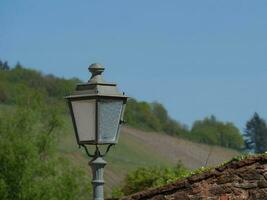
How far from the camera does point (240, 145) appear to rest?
459 ft

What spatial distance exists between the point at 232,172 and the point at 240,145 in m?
131

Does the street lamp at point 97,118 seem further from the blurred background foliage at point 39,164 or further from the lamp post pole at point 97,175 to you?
the blurred background foliage at point 39,164

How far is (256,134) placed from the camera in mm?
136375

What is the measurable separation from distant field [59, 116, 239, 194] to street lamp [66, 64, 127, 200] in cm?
7674

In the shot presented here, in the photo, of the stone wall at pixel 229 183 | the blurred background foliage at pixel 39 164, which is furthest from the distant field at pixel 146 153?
the stone wall at pixel 229 183

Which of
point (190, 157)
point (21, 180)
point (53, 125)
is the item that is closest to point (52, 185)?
point (21, 180)

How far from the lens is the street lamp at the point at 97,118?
849cm

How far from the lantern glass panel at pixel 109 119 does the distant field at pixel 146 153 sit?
76.8 metres

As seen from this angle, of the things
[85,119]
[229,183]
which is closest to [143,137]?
[229,183]

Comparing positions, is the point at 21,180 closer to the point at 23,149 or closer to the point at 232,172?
the point at 23,149

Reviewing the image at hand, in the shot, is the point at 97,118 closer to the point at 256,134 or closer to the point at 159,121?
the point at 159,121

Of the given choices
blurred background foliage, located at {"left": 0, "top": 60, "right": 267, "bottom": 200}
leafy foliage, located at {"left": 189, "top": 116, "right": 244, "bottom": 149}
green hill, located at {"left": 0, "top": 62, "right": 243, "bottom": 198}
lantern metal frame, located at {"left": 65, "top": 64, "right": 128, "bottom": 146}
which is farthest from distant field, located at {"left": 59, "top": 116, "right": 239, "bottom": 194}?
lantern metal frame, located at {"left": 65, "top": 64, "right": 128, "bottom": 146}

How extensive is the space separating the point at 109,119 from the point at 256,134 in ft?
424

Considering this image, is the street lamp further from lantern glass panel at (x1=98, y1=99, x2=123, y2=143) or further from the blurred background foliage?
the blurred background foliage
